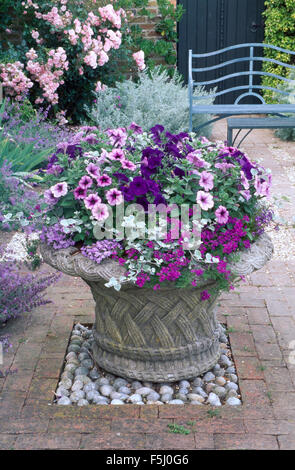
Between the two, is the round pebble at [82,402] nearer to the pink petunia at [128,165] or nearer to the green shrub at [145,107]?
the pink petunia at [128,165]

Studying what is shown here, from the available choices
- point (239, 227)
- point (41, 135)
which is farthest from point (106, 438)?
point (41, 135)

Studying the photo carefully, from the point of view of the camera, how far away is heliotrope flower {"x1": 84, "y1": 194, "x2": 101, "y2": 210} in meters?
2.48

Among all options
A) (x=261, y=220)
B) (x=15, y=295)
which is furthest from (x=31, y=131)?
(x=261, y=220)

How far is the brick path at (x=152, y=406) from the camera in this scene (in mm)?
2432

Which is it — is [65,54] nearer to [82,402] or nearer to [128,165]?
[128,165]

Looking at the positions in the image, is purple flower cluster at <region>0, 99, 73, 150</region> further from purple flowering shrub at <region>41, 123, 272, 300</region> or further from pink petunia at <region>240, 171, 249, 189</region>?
pink petunia at <region>240, 171, 249, 189</region>

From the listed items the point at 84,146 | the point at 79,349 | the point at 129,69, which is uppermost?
the point at 84,146

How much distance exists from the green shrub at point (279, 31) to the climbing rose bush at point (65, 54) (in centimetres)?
199

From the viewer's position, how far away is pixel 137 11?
7.92m

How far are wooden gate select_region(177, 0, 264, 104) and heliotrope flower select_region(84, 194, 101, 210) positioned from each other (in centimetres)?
668

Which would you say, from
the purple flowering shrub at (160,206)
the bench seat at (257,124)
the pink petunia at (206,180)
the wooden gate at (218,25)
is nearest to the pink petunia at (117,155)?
the purple flowering shrub at (160,206)

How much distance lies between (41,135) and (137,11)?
2938 millimetres

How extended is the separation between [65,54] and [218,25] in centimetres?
288
